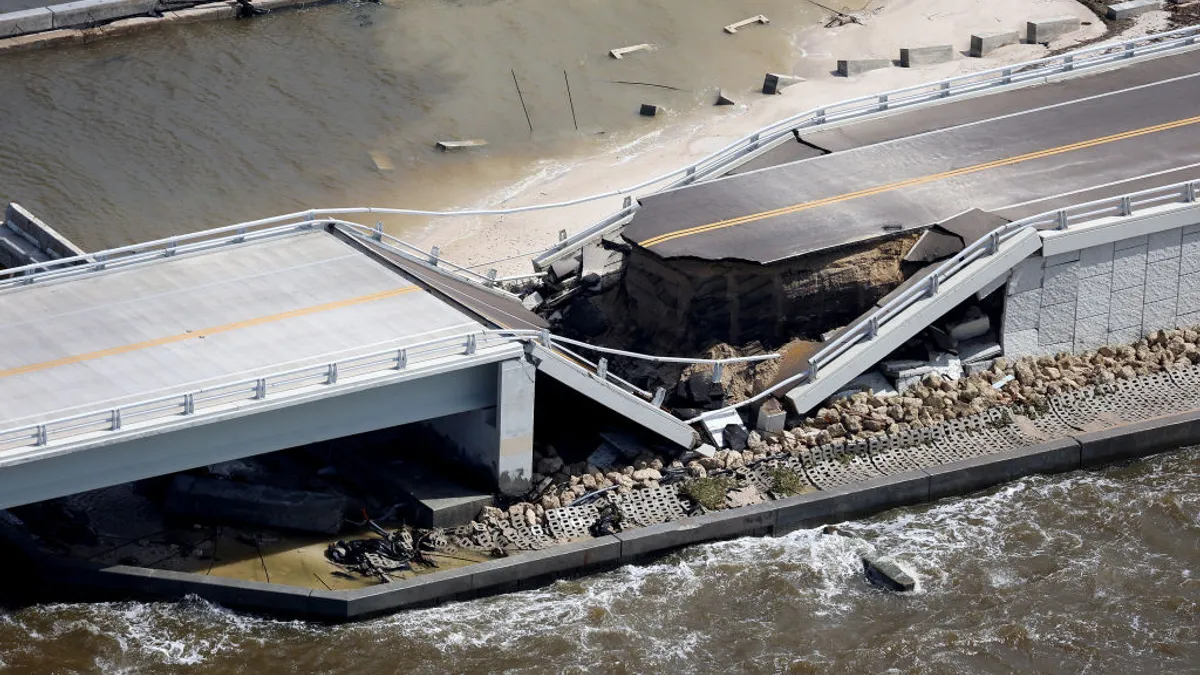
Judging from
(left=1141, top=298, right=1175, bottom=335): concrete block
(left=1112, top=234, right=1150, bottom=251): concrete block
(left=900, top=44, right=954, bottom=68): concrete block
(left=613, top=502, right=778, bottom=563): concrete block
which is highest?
(left=900, top=44, right=954, bottom=68): concrete block

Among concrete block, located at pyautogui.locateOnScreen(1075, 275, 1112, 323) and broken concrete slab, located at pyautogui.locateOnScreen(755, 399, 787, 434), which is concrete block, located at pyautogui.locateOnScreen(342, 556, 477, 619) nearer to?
broken concrete slab, located at pyautogui.locateOnScreen(755, 399, 787, 434)

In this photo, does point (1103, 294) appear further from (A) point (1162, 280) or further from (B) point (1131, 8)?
(B) point (1131, 8)

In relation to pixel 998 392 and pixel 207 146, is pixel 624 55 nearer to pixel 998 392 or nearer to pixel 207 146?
pixel 207 146

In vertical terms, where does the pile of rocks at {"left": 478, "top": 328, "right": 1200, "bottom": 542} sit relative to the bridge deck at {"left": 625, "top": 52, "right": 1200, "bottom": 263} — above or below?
below

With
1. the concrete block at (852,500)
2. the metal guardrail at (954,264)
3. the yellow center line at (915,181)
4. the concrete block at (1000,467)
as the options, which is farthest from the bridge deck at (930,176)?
the concrete block at (1000,467)

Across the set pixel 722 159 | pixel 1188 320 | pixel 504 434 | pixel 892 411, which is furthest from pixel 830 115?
pixel 504 434

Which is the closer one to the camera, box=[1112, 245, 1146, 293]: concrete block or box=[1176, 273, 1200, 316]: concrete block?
box=[1112, 245, 1146, 293]: concrete block

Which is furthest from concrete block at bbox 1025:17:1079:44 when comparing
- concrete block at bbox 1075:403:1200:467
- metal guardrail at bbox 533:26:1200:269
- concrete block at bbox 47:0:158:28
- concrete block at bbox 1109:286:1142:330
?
concrete block at bbox 47:0:158:28
